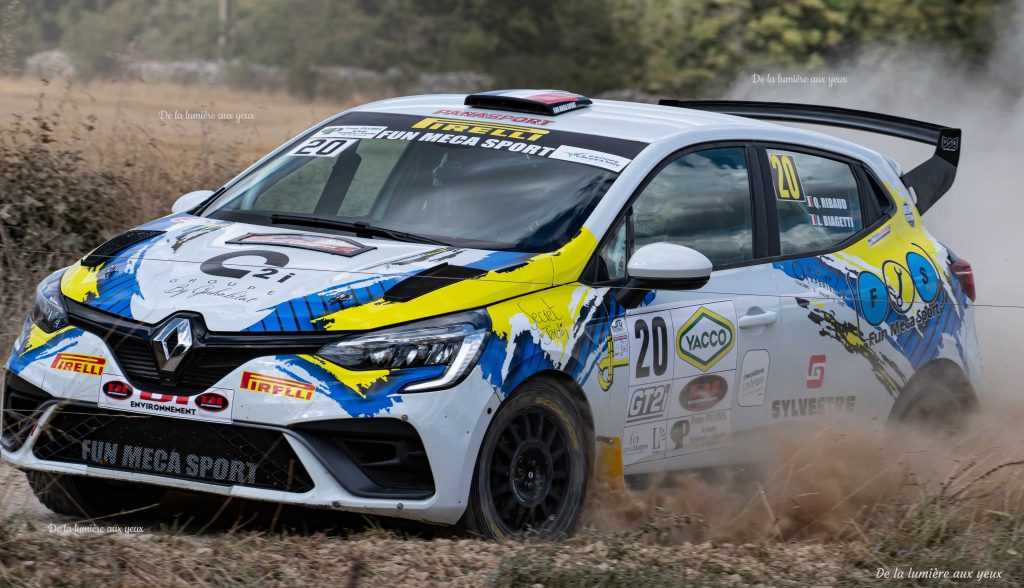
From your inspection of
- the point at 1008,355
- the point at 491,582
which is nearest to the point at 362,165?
the point at 491,582

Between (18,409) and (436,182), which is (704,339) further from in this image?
(18,409)

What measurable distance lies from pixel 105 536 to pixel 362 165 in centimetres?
241

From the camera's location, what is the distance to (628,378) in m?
5.29

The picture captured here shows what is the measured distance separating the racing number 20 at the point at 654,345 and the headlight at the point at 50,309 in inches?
83.0

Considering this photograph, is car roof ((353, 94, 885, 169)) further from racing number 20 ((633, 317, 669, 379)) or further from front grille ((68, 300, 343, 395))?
front grille ((68, 300, 343, 395))

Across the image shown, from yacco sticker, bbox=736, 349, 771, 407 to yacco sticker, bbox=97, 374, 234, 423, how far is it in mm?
2231

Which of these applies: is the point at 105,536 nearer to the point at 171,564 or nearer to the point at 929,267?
the point at 171,564

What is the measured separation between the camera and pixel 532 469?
16.3 feet

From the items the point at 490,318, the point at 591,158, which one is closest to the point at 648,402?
the point at 490,318

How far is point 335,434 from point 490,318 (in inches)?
26.3

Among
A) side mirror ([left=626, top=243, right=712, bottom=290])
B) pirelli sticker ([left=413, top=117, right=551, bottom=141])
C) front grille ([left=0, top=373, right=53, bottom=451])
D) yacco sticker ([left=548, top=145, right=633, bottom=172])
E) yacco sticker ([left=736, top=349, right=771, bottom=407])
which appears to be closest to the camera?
front grille ([left=0, top=373, right=53, bottom=451])

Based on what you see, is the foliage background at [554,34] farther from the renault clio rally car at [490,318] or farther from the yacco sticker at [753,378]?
the yacco sticker at [753,378]

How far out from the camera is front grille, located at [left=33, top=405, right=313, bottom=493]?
181 inches

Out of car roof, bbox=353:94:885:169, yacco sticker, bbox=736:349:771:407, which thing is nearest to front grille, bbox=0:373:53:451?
car roof, bbox=353:94:885:169
